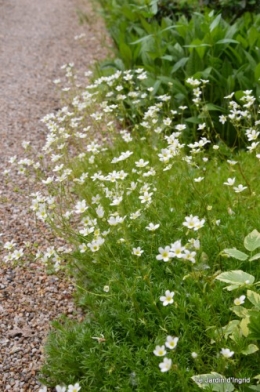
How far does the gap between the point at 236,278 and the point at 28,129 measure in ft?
9.39

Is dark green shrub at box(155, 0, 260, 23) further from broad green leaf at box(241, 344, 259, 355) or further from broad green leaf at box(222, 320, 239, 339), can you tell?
broad green leaf at box(241, 344, 259, 355)

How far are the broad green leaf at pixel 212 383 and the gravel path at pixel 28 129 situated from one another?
78 cm

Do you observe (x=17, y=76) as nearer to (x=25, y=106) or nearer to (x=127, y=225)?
(x=25, y=106)

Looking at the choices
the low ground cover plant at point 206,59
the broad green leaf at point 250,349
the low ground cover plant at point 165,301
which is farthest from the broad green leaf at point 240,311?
the low ground cover plant at point 206,59

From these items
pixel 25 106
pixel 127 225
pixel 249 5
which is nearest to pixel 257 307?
pixel 127 225

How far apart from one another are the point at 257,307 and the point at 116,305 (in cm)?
60

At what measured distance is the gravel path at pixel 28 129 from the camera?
246 cm

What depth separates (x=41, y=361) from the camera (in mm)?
2359

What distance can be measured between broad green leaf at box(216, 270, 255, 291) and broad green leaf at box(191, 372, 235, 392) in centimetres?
36

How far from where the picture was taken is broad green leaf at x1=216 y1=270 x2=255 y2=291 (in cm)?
204

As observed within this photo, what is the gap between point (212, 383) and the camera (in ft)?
6.00

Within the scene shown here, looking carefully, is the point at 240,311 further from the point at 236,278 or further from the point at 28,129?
the point at 28,129

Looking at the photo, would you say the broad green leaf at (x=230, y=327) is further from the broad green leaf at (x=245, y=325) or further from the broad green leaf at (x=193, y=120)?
the broad green leaf at (x=193, y=120)

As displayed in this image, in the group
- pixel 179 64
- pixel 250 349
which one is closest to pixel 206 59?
pixel 179 64
